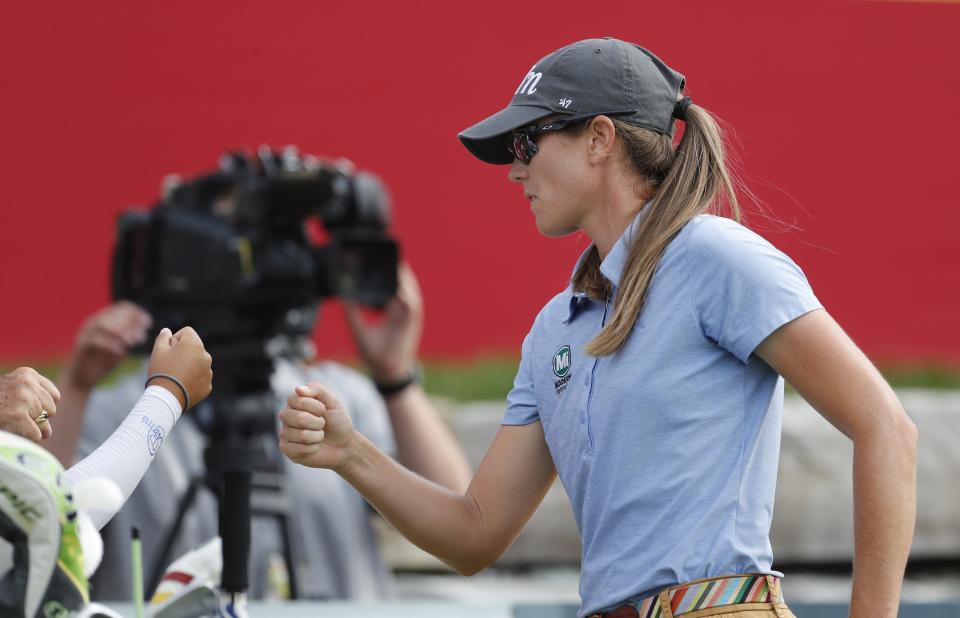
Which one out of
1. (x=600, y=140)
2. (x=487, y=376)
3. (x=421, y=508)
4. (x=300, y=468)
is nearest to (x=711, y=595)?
(x=421, y=508)

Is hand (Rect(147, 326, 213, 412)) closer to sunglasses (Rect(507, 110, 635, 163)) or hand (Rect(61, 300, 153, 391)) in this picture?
sunglasses (Rect(507, 110, 635, 163))

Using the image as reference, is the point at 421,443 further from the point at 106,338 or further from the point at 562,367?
the point at 562,367

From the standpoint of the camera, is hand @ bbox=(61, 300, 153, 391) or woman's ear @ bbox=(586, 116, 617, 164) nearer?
woman's ear @ bbox=(586, 116, 617, 164)

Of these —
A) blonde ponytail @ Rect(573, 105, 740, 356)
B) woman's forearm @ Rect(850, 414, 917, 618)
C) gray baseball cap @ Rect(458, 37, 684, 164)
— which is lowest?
woman's forearm @ Rect(850, 414, 917, 618)

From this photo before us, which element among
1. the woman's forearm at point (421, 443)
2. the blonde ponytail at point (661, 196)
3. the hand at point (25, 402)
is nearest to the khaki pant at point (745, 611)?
the blonde ponytail at point (661, 196)

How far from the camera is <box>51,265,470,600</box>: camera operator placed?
116 inches

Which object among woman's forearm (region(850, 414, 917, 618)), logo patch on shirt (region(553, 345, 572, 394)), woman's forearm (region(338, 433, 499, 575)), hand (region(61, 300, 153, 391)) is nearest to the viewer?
woman's forearm (region(850, 414, 917, 618))

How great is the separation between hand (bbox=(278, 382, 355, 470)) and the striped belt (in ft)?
1.52

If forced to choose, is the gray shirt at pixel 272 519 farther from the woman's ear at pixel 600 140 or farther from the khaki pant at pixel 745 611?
the khaki pant at pixel 745 611

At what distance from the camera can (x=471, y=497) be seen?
190cm

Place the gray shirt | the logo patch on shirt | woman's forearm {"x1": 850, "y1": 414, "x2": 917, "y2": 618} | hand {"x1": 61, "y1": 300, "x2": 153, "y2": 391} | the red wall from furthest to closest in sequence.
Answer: the red wall < the gray shirt < hand {"x1": 61, "y1": 300, "x2": 153, "y2": 391} < the logo patch on shirt < woman's forearm {"x1": 850, "y1": 414, "x2": 917, "y2": 618}

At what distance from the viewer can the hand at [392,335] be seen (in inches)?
124

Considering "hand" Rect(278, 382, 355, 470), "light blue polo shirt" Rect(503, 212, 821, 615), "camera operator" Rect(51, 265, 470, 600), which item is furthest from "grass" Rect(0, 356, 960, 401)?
"light blue polo shirt" Rect(503, 212, 821, 615)

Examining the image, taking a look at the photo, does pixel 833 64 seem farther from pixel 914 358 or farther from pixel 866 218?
pixel 914 358
